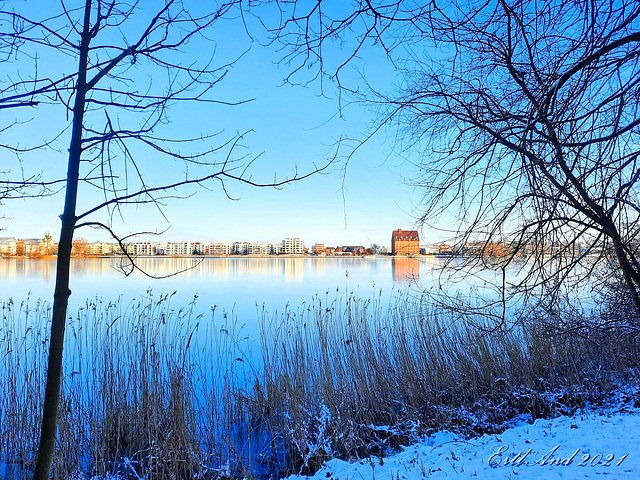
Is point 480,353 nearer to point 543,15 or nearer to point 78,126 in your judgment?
point 543,15

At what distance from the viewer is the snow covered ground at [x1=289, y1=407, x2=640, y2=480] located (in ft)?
9.00

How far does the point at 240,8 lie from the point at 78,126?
0.73 meters

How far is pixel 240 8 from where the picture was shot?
1.41m

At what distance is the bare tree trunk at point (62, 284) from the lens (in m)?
1.27

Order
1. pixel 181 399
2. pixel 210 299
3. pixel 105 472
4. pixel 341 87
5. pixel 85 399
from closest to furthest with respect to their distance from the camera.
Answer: pixel 341 87
pixel 105 472
pixel 181 399
pixel 85 399
pixel 210 299

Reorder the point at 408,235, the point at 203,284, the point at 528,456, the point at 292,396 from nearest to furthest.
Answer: the point at 528,456 < the point at 408,235 < the point at 292,396 < the point at 203,284

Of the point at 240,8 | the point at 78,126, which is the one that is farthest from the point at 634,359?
the point at 78,126

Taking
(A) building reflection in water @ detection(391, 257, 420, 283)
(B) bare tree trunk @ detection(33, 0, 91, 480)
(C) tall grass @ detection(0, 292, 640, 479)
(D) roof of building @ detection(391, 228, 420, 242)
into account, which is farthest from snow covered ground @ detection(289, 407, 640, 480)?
(B) bare tree trunk @ detection(33, 0, 91, 480)

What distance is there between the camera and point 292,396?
171 inches

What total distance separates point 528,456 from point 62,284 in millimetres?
3541

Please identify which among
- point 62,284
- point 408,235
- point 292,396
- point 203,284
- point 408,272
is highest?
point 408,235

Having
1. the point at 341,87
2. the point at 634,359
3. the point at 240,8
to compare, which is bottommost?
the point at 634,359

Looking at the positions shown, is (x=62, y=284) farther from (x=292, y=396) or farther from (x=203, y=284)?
(x=203, y=284)

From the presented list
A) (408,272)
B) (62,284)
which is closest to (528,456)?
(408,272)
